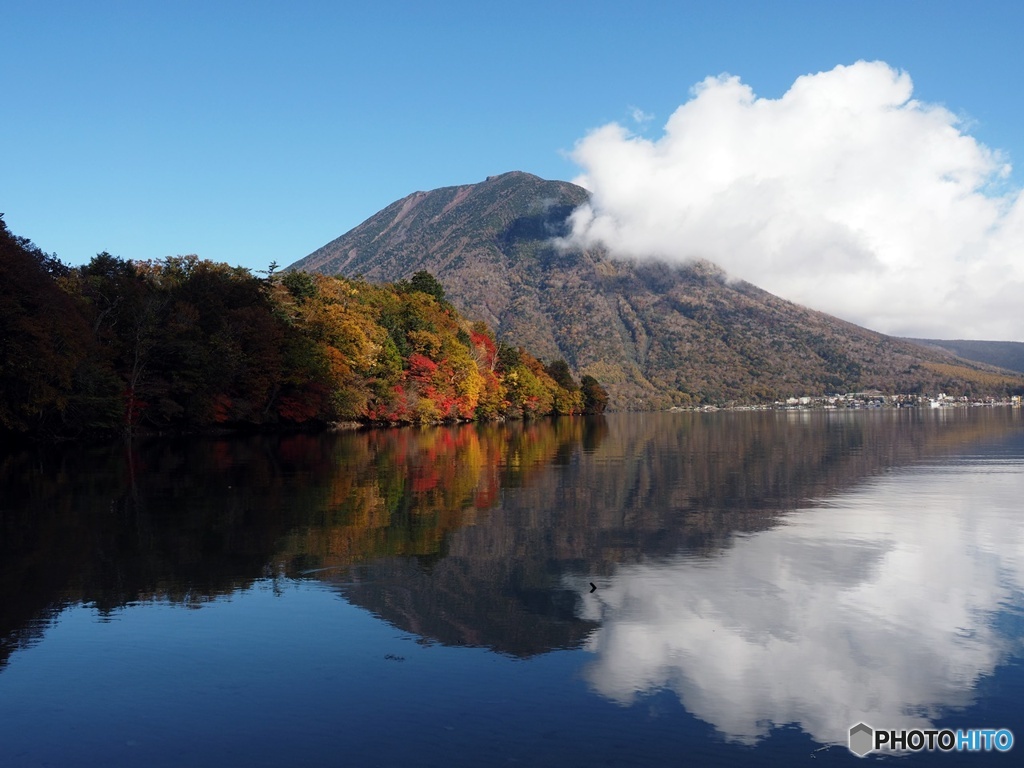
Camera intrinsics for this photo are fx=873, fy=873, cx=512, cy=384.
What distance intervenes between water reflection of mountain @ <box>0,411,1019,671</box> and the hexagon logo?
369 centimetres

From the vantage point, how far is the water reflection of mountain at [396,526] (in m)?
13.0

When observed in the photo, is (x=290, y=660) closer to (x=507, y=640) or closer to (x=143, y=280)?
(x=507, y=640)

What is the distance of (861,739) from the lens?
8031 mm

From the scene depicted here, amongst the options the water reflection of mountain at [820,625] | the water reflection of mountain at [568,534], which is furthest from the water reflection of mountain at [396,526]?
the water reflection of mountain at [820,625]

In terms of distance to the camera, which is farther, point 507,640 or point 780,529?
point 780,529

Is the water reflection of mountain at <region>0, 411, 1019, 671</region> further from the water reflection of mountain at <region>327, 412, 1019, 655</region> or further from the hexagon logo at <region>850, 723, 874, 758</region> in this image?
the hexagon logo at <region>850, 723, 874, 758</region>

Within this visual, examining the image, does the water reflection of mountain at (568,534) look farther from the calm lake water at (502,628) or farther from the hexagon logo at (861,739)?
the hexagon logo at (861,739)

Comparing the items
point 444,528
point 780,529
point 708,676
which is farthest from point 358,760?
point 780,529

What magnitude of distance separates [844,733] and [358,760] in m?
4.46

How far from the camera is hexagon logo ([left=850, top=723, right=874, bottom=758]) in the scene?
7828mm

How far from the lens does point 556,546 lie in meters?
17.2

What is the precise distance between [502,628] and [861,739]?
476cm

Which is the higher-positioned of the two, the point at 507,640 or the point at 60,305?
the point at 60,305

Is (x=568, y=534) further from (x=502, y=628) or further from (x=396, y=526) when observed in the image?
(x=502, y=628)
